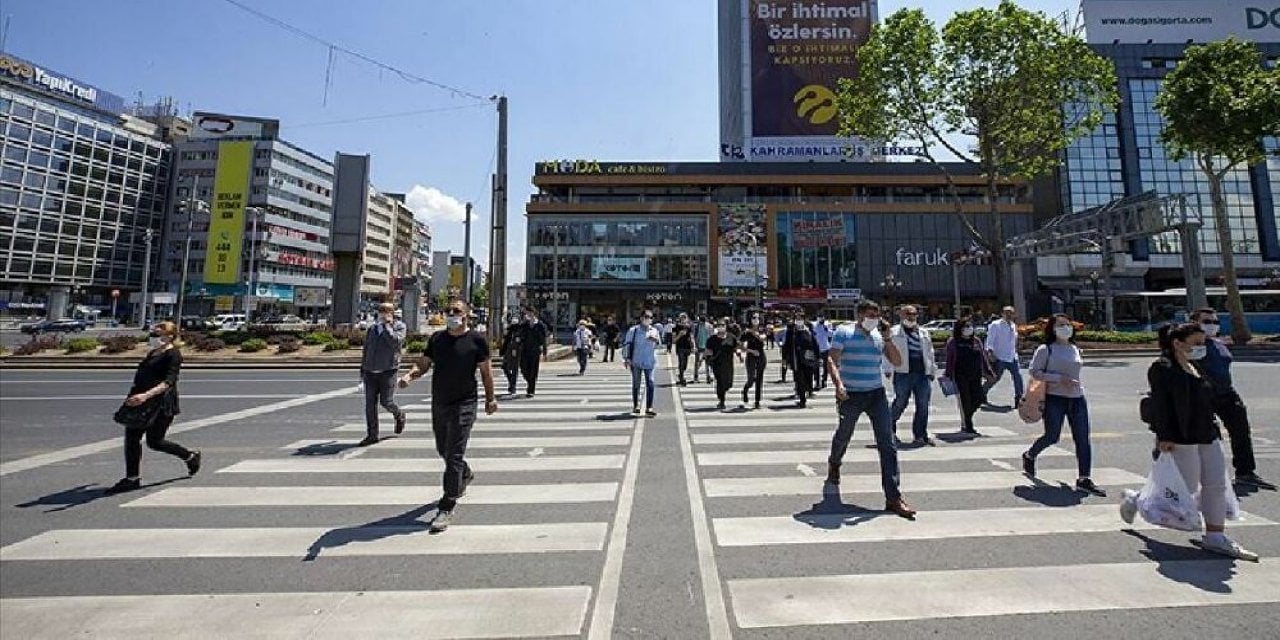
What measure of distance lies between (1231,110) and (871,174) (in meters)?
35.5

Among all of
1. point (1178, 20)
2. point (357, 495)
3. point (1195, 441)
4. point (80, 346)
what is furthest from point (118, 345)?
point (1178, 20)

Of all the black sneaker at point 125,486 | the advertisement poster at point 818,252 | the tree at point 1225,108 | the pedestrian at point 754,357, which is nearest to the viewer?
the black sneaker at point 125,486

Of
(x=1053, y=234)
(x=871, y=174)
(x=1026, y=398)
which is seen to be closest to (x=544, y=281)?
(x=871, y=174)

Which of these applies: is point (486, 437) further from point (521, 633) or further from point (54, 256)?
point (54, 256)

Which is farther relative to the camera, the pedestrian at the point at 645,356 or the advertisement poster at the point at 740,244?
the advertisement poster at the point at 740,244

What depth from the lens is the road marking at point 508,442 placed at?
24.0 feet

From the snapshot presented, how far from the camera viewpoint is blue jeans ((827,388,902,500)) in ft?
15.7

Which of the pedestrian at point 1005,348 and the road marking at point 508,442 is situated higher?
the pedestrian at point 1005,348

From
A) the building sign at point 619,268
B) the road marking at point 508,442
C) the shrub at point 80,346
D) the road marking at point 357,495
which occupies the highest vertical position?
the building sign at point 619,268

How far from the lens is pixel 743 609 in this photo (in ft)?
10.3

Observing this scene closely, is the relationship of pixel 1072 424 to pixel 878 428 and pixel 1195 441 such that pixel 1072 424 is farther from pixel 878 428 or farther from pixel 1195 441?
pixel 878 428

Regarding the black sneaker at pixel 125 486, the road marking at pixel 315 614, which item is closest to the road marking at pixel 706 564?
the road marking at pixel 315 614

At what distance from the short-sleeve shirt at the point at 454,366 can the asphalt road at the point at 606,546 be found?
1002mm

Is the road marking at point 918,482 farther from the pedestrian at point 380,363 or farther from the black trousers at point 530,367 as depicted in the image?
the black trousers at point 530,367
